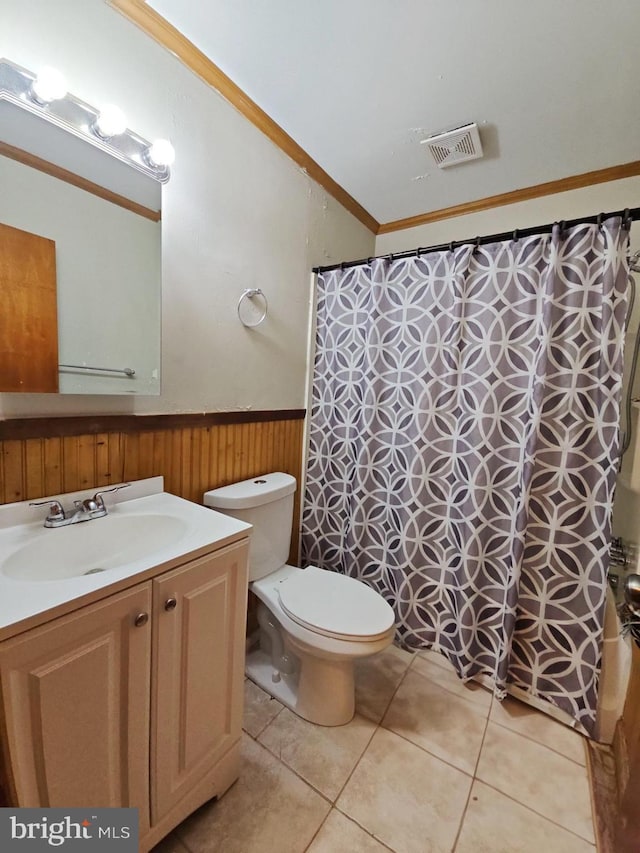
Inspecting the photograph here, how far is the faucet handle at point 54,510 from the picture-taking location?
0.96 meters

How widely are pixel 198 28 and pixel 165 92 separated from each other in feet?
0.73

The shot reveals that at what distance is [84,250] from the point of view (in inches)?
40.7

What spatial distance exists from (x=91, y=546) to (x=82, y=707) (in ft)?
1.37

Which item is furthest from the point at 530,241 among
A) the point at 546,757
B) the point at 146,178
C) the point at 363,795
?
the point at 363,795

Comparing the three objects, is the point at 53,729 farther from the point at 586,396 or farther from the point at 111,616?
the point at 586,396

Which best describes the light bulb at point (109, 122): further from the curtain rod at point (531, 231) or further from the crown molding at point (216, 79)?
the curtain rod at point (531, 231)

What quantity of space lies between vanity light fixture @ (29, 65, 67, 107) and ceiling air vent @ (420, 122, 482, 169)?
1360mm

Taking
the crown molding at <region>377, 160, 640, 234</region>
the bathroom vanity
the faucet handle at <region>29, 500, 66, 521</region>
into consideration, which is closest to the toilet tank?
the bathroom vanity

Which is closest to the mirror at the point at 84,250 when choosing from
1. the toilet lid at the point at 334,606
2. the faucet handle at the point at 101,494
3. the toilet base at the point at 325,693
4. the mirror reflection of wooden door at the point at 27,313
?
the mirror reflection of wooden door at the point at 27,313

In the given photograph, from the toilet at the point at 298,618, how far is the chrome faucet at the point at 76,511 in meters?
0.40

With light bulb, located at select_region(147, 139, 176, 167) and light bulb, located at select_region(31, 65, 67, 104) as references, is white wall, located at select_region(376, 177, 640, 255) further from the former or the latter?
light bulb, located at select_region(31, 65, 67, 104)

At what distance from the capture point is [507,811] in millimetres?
1062

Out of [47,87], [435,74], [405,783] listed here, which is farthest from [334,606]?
[435,74]

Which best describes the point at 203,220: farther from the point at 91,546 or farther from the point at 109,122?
the point at 91,546
